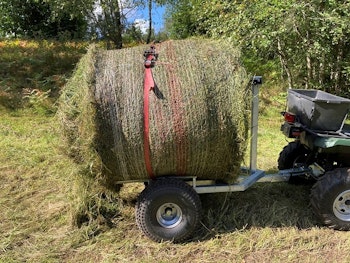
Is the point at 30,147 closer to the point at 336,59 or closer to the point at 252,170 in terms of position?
the point at 252,170

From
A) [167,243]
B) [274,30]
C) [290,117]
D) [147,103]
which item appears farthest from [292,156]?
[274,30]

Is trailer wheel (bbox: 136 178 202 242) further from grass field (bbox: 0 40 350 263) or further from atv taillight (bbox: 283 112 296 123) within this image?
atv taillight (bbox: 283 112 296 123)

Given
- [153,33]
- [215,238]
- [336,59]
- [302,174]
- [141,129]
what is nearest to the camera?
[141,129]

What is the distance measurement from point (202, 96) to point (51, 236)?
2139 millimetres

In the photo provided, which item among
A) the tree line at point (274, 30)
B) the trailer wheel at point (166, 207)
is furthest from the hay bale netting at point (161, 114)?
the tree line at point (274, 30)

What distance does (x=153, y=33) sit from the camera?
16203 millimetres

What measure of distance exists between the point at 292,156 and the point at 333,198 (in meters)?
1.26

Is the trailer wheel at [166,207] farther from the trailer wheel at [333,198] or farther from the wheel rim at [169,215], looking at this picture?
the trailer wheel at [333,198]

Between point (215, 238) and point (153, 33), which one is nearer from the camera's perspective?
point (215, 238)

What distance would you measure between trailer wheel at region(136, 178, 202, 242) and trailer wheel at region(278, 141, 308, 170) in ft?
6.30

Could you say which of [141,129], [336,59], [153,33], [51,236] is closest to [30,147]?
[51,236]

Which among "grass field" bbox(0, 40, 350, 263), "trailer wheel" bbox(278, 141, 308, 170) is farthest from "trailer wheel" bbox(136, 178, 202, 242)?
"trailer wheel" bbox(278, 141, 308, 170)

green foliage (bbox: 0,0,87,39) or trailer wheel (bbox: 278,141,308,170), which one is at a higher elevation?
green foliage (bbox: 0,0,87,39)

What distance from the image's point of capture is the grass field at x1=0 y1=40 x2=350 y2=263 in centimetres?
400
